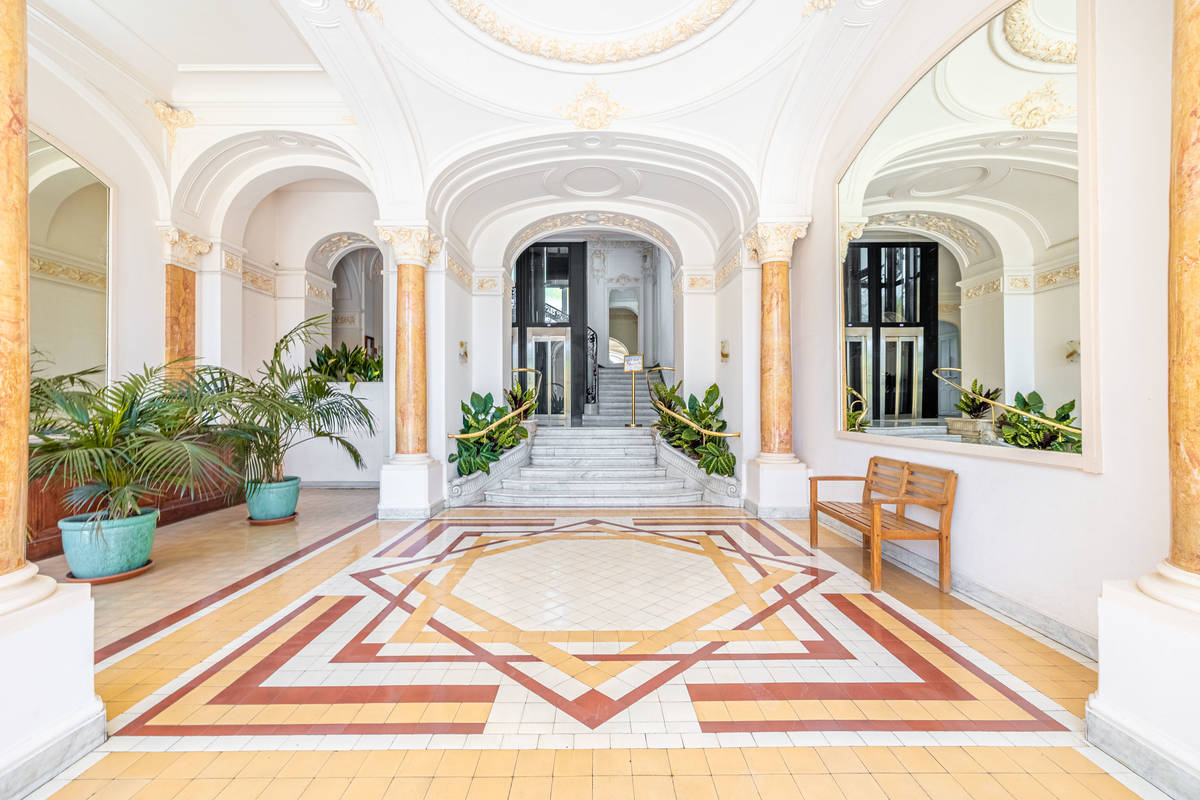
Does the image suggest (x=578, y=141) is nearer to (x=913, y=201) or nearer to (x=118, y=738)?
(x=913, y=201)

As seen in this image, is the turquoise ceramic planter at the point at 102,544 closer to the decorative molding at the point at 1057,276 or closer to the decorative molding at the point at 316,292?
the decorative molding at the point at 316,292

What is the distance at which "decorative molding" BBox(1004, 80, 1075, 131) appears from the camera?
2.69 meters

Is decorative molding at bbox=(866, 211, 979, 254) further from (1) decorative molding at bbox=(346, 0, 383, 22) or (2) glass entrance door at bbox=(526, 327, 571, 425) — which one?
(2) glass entrance door at bbox=(526, 327, 571, 425)

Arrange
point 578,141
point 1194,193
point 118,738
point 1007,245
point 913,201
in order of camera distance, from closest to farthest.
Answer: point 1194,193 → point 118,738 → point 1007,245 → point 913,201 → point 578,141

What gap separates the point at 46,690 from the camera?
1.75 metres

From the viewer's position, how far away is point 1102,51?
2469 millimetres

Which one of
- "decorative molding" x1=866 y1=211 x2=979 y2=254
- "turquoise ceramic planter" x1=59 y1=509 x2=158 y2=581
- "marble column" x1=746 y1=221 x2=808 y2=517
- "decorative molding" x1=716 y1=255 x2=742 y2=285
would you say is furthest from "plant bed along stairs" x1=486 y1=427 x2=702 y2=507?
"decorative molding" x1=866 y1=211 x2=979 y2=254

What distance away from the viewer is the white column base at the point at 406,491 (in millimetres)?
5730

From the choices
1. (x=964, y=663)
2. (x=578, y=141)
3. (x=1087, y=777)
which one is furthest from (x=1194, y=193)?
(x=578, y=141)

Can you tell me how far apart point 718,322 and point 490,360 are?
3.90m

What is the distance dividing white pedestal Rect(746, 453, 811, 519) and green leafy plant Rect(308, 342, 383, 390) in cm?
615

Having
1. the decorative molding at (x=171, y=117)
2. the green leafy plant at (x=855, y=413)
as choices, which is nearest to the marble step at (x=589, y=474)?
the green leafy plant at (x=855, y=413)

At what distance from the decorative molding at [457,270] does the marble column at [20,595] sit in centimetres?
499

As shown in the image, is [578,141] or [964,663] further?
[578,141]
